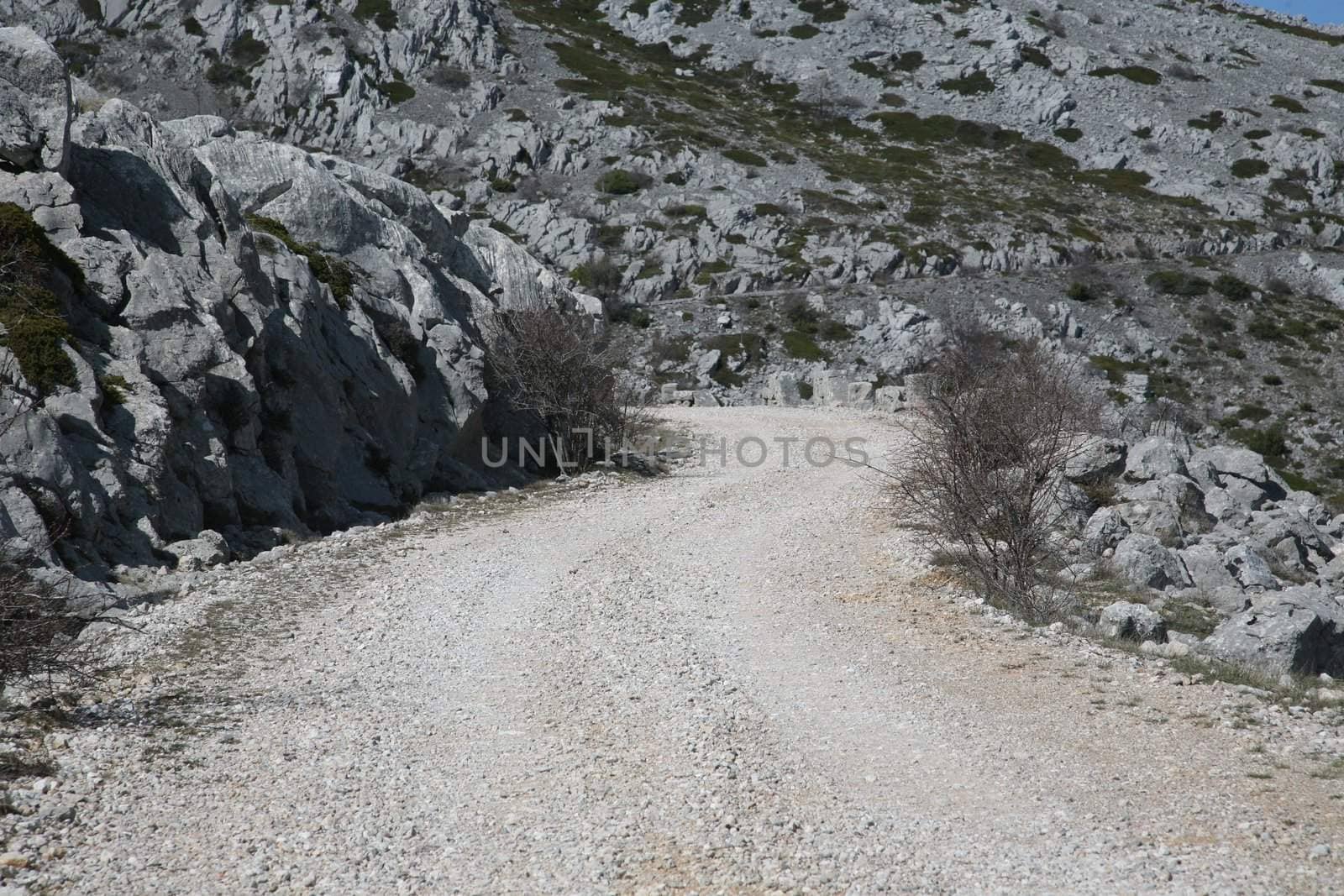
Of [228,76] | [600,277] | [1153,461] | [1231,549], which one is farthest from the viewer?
[228,76]

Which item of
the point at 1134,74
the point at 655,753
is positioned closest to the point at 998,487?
the point at 655,753

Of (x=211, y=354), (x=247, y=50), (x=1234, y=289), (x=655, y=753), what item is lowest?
(x=655, y=753)

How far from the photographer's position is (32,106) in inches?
607

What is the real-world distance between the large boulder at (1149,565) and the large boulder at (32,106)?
713 inches

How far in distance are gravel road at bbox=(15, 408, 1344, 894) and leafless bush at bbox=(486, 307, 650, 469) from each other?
10574 millimetres

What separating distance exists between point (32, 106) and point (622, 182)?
181 ft

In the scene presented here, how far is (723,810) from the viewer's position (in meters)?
7.08

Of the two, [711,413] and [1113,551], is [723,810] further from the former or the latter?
[711,413]

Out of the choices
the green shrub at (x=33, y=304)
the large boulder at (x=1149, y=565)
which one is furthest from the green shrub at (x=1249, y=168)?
the green shrub at (x=33, y=304)

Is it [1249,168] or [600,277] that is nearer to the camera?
[600,277]

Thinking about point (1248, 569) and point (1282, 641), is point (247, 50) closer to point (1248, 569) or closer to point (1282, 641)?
point (1248, 569)

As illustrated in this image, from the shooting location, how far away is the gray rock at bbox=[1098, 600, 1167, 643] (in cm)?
1166

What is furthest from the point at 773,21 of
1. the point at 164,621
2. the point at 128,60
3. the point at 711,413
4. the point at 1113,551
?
the point at 164,621

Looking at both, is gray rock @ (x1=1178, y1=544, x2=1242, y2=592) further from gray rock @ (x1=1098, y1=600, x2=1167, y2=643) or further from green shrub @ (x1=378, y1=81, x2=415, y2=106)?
green shrub @ (x1=378, y1=81, x2=415, y2=106)
